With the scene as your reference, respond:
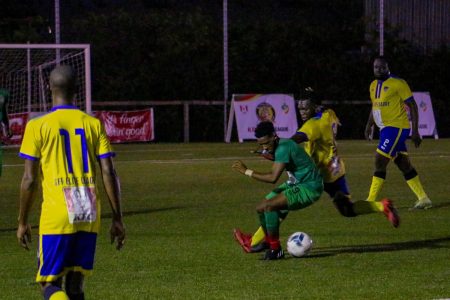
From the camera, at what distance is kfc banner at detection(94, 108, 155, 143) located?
34438mm

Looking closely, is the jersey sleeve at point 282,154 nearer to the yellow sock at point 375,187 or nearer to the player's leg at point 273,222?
the player's leg at point 273,222

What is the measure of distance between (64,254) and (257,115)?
94.1ft

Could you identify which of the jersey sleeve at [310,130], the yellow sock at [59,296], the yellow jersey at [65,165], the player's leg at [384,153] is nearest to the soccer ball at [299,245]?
the jersey sleeve at [310,130]

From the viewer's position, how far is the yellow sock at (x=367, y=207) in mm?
12391

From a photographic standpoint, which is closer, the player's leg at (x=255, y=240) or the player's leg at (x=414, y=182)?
the player's leg at (x=255, y=240)

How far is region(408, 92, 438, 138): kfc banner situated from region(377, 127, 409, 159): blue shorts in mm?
21794

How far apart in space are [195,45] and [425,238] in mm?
26087

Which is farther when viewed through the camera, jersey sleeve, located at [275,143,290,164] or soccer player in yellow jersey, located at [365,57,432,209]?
soccer player in yellow jersey, located at [365,57,432,209]

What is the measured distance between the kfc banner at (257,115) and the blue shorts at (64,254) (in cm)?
2840

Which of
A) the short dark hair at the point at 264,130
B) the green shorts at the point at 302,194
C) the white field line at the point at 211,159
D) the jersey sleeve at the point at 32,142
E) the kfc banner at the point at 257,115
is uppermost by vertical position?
the jersey sleeve at the point at 32,142

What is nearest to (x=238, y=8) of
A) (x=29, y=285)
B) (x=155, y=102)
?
(x=155, y=102)

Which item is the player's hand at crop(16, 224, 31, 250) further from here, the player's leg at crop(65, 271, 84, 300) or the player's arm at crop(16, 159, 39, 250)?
the player's leg at crop(65, 271, 84, 300)

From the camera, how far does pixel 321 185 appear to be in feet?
37.5

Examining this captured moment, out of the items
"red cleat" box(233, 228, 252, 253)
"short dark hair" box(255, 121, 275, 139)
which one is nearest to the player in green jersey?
"short dark hair" box(255, 121, 275, 139)
